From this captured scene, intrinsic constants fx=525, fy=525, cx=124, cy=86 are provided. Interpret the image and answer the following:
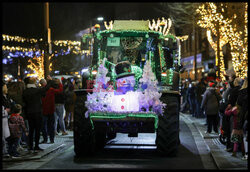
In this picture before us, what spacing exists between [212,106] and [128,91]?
280 inches

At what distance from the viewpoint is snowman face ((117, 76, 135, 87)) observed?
1230cm

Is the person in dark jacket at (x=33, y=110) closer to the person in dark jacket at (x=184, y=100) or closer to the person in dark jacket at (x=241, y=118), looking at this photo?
the person in dark jacket at (x=241, y=118)

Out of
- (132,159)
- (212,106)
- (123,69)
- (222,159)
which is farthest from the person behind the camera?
(212,106)

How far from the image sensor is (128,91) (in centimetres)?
1184

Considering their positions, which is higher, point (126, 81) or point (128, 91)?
point (126, 81)

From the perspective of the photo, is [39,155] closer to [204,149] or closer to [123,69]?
[123,69]

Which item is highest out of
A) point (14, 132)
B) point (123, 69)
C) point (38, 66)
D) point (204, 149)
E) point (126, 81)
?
point (38, 66)

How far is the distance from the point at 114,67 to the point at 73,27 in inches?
3707

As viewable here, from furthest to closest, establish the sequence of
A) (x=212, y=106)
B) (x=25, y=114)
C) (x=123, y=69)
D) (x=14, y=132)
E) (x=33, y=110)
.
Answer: (x=212, y=106), (x=25, y=114), (x=33, y=110), (x=123, y=69), (x=14, y=132)

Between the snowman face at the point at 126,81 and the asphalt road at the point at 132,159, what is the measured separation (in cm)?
170

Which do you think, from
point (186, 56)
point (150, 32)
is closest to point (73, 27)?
point (186, 56)

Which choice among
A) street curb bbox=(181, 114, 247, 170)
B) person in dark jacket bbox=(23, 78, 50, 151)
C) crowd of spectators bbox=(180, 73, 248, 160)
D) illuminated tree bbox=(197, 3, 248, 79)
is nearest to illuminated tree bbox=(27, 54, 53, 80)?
illuminated tree bbox=(197, 3, 248, 79)

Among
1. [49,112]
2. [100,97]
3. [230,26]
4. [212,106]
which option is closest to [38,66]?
[230,26]

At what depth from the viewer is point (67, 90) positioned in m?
19.5
